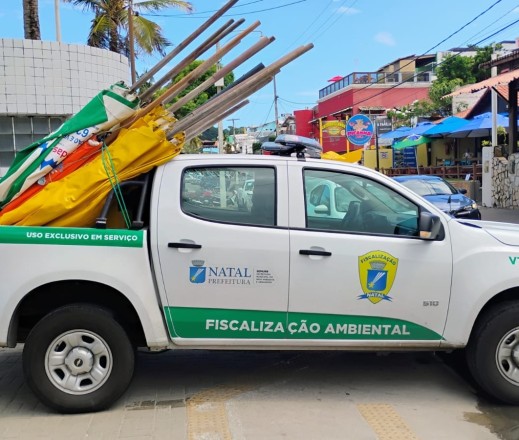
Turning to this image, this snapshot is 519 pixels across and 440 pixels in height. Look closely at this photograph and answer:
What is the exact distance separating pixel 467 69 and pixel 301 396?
42371 millimetres

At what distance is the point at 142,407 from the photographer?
4082 mm

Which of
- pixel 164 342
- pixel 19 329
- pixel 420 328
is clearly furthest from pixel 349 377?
pixel 19 329

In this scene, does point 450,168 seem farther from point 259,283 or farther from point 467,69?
point 259,283

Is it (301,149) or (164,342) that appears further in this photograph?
(301,149)

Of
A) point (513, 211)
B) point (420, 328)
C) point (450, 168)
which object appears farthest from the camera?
point (450, 168)

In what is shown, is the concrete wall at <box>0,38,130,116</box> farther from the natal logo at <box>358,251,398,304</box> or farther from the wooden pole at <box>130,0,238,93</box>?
the natal logo at <box>358,251,398,304</box>

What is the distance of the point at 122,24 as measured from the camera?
68.6ft

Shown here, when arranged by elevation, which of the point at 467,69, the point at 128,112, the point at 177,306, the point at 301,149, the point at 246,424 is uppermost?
the point at 467,69

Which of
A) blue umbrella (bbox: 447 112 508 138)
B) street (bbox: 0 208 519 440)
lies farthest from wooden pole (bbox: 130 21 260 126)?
blue umbrella (bbox: 447 112 508 138)

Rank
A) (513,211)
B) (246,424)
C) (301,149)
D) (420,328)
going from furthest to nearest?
(513,211) → (301,149) → (420,328) → (246,424)

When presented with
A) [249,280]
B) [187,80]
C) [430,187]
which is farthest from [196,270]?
[430,187]

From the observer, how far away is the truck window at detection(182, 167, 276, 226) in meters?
4.02

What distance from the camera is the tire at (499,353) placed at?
13.2 feet

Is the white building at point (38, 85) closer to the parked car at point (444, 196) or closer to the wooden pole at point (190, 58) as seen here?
the parked car at point (444, 196)
